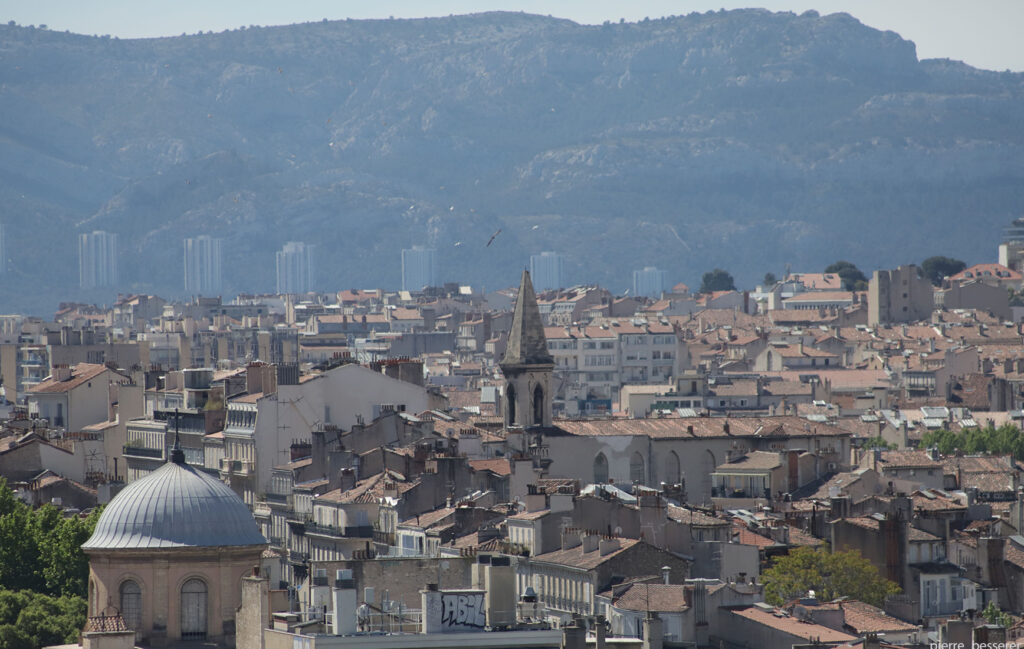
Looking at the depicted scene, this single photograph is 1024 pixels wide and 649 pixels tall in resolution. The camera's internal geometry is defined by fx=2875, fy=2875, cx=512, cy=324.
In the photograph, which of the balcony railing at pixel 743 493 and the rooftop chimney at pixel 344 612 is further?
the balcony railing at pixel 743 493

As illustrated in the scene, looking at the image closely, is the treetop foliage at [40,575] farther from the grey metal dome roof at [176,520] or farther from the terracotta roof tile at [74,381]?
the terracotta roof tile at [74,381]

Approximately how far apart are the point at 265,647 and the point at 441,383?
106520 mm

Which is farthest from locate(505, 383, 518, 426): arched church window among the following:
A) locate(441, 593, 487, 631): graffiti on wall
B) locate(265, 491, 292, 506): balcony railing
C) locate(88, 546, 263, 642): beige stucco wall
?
locate(441, 593, 487, 631): graffiti on wall

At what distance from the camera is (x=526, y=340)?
229 feet

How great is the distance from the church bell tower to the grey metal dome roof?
34885 millimetres

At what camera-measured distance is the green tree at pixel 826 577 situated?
43.3 m

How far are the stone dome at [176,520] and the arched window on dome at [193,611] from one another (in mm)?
457

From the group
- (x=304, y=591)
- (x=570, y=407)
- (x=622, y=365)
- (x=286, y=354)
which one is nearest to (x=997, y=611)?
(x=304, y=591)

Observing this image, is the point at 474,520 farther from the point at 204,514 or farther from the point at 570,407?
the point at 570,407

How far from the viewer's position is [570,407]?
129 metres

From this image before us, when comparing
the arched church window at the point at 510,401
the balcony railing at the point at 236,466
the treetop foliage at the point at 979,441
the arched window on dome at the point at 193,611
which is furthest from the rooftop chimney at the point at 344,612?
the treetop foliage at the point at 979,441

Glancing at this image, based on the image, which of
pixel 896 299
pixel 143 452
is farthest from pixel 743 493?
pixel 896 299

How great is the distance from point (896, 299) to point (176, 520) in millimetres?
151182

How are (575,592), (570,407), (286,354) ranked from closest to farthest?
(575,592)
(570,407)
(286,354)
